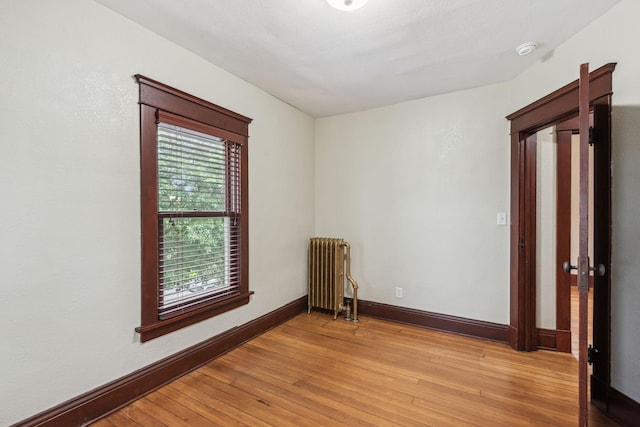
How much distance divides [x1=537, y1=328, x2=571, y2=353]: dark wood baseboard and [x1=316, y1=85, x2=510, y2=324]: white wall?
1.07 ft

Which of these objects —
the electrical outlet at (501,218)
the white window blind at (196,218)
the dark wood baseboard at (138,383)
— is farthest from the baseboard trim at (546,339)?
the white window blind at (196,218)

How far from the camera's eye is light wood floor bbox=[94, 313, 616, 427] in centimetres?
184

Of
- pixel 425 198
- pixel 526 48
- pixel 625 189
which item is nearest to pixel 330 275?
pixel 425 198

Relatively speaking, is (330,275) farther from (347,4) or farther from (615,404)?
(347,4)

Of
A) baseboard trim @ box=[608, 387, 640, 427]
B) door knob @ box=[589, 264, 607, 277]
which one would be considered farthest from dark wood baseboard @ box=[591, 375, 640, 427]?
door knob @ box=[589, 264, 607, 277]

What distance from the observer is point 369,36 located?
6.95 feet

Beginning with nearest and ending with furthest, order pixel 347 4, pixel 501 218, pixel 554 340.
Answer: pixel 347 4
pixel 554 340
pixel 501 218

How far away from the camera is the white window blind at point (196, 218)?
224 cm

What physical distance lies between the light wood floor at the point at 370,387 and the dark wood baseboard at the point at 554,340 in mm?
66

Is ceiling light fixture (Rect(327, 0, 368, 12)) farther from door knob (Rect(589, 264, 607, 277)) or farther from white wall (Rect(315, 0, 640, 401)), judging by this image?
door knob (Rect(589, 264, 607, 277))

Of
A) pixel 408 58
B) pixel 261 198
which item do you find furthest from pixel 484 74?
pixel 261 198

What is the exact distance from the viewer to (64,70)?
5.61ft

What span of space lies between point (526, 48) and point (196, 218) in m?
2.98

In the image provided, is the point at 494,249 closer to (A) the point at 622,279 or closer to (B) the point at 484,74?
(A) the point at 622,279
